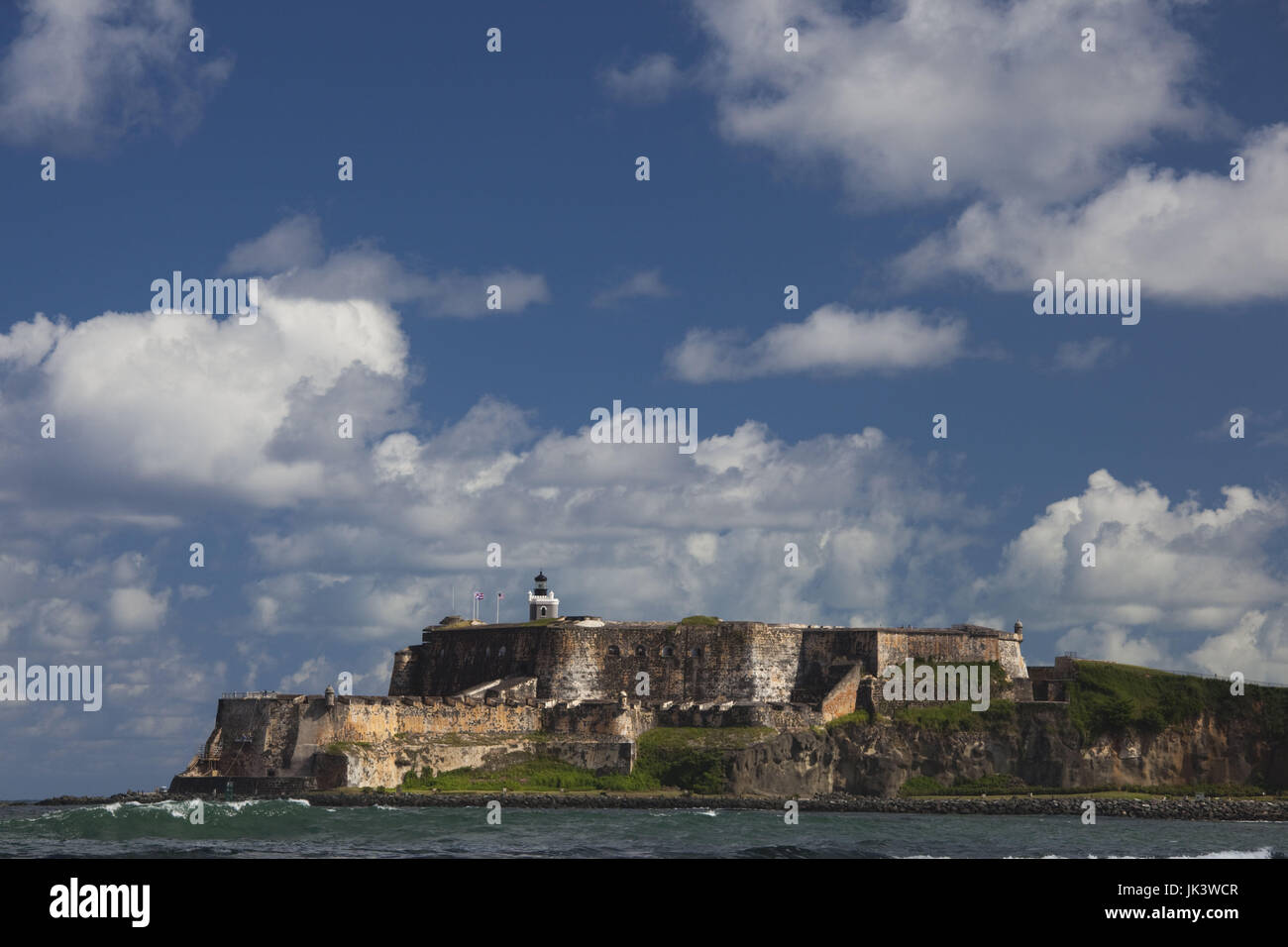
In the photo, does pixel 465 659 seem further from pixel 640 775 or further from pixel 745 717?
pixel 745 717

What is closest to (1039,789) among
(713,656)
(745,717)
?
(745,717)

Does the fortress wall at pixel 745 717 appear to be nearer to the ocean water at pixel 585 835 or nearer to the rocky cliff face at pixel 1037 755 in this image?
the rocky cliff face at pixel 1037 755

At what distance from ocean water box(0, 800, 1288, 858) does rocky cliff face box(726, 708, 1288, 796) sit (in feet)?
32.8

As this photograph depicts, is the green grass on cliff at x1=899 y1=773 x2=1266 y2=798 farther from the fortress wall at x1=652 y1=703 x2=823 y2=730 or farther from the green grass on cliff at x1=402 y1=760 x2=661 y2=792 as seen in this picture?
the green grass on cliff at x1=402 y1=760 x2=661 y2=792

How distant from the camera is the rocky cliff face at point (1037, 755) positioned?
74938mm

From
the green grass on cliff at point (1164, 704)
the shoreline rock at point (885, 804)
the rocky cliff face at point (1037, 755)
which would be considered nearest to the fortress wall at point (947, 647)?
the green grass on cliff at point (1164, 704)

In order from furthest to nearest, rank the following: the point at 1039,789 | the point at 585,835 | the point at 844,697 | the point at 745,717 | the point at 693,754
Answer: the point at 844,697 < the point at 745,717 < the point at 1039,789 < the point at 693,754 < the point at 585,835

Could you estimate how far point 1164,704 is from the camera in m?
78.1

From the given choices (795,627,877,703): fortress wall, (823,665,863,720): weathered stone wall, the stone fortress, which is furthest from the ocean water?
(795,627,877,703): fortress wall

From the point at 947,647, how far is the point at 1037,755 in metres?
8.84

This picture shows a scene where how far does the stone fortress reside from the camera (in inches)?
2761
